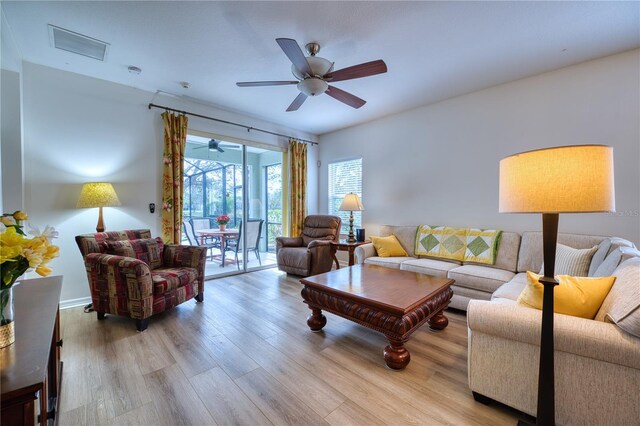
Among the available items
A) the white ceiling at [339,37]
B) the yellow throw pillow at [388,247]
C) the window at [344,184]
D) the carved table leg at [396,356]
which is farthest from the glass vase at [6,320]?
the window at [344,184]

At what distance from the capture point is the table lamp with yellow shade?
2.85m

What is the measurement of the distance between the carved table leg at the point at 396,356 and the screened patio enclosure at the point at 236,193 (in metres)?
3.19

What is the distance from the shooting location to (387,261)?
11.6 ft

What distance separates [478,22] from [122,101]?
4.03 meters

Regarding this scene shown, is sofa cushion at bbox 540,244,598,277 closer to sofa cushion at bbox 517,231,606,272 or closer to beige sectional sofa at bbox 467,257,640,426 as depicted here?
sofa cushion at bbox 517,231,606,272

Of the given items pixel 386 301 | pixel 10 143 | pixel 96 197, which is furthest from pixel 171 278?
pixel 386 301

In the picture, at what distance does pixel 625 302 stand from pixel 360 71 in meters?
2.20

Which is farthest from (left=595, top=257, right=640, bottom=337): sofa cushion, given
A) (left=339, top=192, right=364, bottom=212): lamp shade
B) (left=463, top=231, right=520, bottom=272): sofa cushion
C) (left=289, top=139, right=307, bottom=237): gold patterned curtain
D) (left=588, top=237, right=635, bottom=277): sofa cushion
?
(left=289, top=139, right=307, bottom=237): gold patterned curtain

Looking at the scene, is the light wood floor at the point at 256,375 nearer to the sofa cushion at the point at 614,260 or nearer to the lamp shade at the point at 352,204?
the sofa cushion at the point at 614,260

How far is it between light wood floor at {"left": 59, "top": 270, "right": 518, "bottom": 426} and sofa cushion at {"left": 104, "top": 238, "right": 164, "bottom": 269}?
0.66 meters

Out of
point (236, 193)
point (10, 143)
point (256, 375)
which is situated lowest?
point (256, 375)

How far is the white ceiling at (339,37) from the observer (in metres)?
2.03

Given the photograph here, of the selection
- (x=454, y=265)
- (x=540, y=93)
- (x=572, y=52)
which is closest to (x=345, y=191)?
(x=454, y=265)

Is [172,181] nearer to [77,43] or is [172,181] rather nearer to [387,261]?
[77,43]
